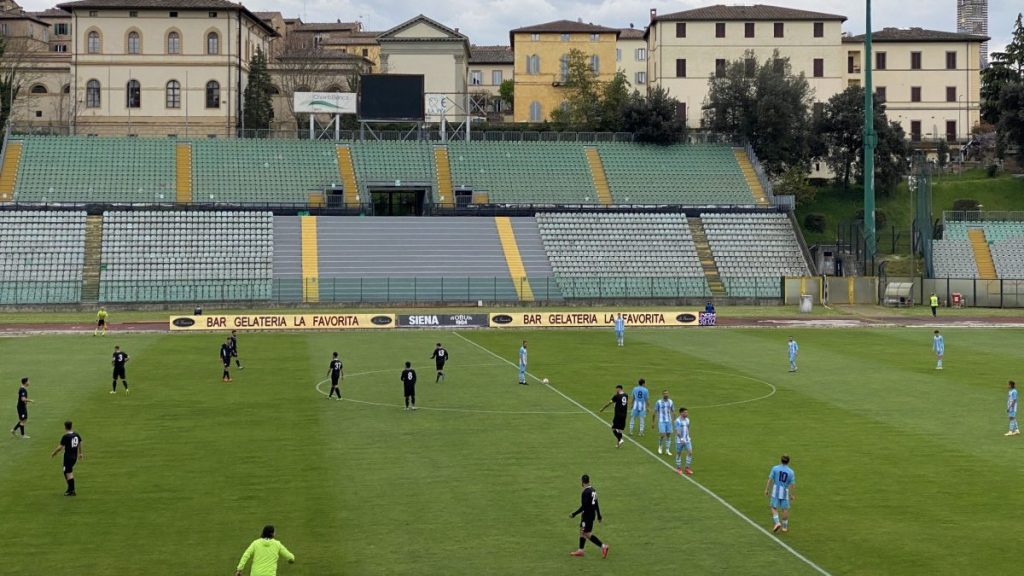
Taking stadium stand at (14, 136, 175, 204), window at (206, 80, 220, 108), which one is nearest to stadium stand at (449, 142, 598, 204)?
stadium stand at (14, 136, 175, 204)

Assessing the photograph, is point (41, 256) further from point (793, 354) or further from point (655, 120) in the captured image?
point (793, 354)

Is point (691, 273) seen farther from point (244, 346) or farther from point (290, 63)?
point (290, 63)

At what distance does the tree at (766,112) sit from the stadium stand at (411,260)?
2803 cm

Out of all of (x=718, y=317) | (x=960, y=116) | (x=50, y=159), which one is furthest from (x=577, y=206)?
(x=960, y=116)

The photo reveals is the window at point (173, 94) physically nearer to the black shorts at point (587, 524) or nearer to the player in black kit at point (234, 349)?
the player in black kit at point (234, 349)

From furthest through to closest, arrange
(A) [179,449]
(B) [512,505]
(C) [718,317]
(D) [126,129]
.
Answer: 1. (D) [126,129]
2. (C) [718,317]
3. (A) [179,449]
4. (B) [512,505]

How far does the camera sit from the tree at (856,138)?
108 m

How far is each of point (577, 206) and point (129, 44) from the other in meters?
48.9

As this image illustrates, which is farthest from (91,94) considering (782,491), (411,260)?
(782,491)

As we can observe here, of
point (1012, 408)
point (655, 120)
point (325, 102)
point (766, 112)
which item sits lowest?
point (1012, 408)

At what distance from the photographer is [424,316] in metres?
69.6

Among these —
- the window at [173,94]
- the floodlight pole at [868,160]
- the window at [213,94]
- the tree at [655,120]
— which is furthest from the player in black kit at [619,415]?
the window at [173,94]

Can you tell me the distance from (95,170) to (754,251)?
2060 inches

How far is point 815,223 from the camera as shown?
105 m
